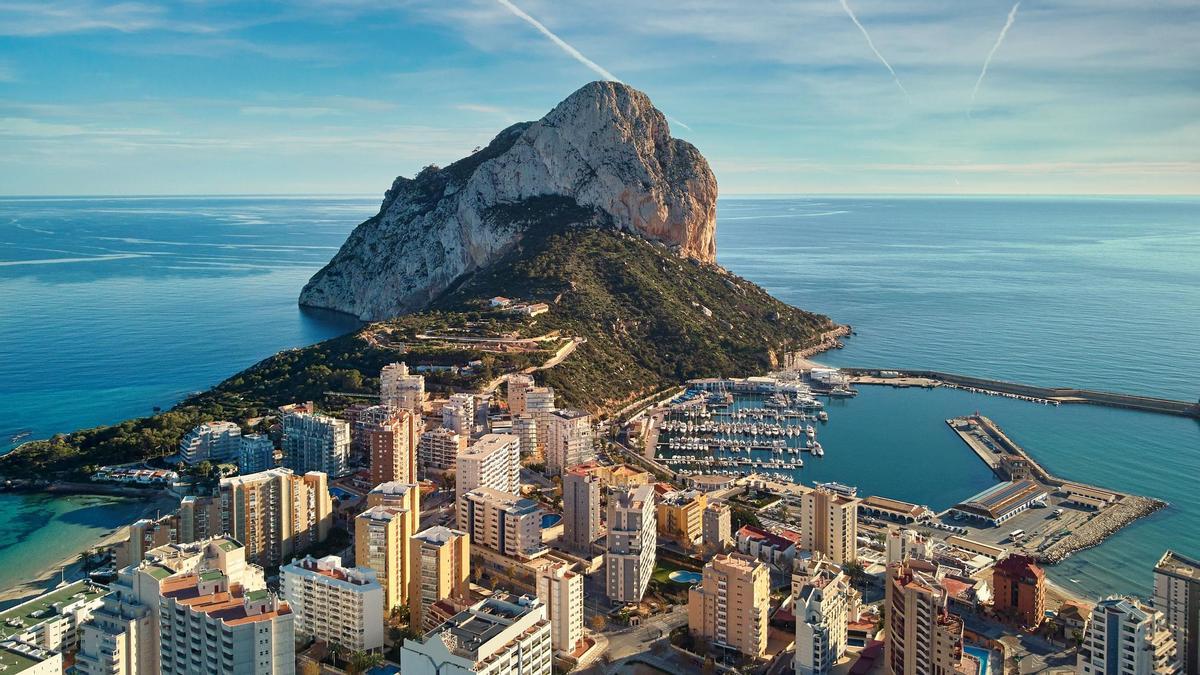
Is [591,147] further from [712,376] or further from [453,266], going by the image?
[712,376]

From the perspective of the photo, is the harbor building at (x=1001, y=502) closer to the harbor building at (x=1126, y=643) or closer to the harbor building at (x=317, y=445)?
the harbor building at (x=1126, y=643)

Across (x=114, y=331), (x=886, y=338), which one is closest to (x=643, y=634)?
(x=886, y=338)

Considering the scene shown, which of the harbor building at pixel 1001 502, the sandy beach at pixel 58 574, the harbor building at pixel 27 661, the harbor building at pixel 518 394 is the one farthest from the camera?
the harbor building at pixel 518 394

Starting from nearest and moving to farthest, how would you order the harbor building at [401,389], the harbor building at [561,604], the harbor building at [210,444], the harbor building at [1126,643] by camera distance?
the harbor building at [1126,643]
the harbor building at [561,604]
the harbor building at [210,444]
the harbor building at [401,389]

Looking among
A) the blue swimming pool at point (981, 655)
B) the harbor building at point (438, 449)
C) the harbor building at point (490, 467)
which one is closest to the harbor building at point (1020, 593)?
the blue swimming pool at point (981, 655)

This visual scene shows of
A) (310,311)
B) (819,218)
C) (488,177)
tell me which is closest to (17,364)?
(310,311)

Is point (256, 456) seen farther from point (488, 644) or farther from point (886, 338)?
point (886, 338)
